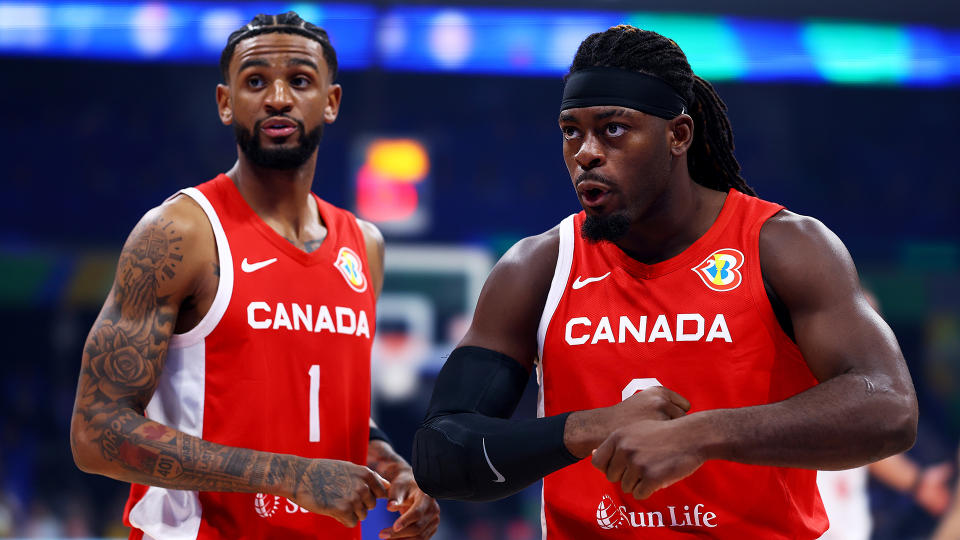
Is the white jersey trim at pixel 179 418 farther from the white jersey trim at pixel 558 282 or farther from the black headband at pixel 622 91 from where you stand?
the black headband at pixel 622 91

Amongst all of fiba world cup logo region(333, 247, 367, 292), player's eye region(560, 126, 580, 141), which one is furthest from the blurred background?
player's eye region(560, 126, 580, 141)

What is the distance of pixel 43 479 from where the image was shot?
983cm

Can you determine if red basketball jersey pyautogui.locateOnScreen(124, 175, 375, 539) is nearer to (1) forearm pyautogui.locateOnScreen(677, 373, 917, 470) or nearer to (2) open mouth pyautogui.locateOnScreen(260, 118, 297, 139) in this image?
(2) open mouth pyautogui.locateOnScreen(260, 118, 297, 139)

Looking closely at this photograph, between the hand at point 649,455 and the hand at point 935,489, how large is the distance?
Answer: 6024mm

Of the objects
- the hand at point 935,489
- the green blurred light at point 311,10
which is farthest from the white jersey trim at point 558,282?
the green blurred light at point 311,10

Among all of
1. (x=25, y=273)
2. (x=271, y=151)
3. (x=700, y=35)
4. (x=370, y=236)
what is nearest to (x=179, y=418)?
(x=271, y=151)

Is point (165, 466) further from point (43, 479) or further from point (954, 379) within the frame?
point (954, 379)

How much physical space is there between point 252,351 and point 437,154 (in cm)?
825

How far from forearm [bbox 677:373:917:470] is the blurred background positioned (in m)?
6.79

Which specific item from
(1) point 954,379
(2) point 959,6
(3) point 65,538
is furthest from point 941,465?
(3) point 65,538

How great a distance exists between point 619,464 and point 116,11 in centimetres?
819

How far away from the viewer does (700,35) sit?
801 cm

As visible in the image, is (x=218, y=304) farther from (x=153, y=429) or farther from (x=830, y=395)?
(x=830, y=395)

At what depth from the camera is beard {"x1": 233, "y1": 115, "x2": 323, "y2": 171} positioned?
7.57 ft
